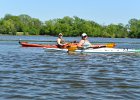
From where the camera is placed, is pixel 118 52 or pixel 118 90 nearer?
pixel 118 90

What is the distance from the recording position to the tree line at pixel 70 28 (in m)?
143

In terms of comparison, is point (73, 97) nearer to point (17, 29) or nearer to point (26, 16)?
point (17, 29)

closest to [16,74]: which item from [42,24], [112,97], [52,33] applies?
[112,97]

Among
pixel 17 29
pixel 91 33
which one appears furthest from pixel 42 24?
pixel 91 33

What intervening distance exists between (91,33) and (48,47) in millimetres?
114684

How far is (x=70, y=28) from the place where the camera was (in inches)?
5664

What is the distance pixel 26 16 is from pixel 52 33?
2931cm

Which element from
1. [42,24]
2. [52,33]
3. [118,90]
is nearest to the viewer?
[118,90]

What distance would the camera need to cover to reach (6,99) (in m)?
9.44

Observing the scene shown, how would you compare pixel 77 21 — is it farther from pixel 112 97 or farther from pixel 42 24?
pixel 112 97

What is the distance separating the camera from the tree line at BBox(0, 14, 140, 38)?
468ft

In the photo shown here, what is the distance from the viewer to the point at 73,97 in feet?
32.1

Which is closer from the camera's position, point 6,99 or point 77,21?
point 6,99

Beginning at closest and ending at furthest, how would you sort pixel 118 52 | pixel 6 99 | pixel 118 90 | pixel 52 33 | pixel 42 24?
pixel 6 99 < pixel 118 90 < pixel 118 52 < pixel 52 33 < pixel 42 24
